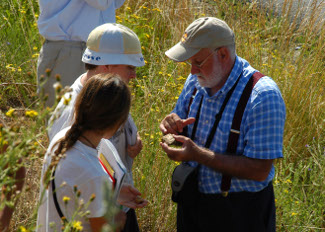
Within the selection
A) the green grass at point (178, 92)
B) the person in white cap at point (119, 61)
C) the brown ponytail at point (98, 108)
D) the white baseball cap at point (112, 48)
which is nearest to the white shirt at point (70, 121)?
the person in white cap at point (119, 61)

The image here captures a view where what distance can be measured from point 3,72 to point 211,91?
3000 mm

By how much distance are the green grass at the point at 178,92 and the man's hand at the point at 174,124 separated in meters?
0.71

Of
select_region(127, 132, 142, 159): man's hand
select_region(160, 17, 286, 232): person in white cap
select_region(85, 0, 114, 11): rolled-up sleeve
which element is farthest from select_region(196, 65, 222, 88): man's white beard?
select_region(85, 0, 114, 11): rolled-up sleeve

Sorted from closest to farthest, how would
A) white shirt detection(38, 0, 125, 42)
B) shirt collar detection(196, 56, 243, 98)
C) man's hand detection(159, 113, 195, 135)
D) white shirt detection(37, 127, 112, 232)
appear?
white shirt detection(37, 127, 112, 232) → shirt collar detection(196, 56, 243, 98) → man's hand detection(159, 113, 195, 135) → white shirt detection(38, 0, 125, 42)

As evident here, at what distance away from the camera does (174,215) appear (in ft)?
11.6

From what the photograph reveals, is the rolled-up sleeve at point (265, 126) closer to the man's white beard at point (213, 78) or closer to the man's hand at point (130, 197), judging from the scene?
the man's white beard at point (213, 78)

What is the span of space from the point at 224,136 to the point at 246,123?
14 centimetres

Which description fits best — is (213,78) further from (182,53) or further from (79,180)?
(79,180)

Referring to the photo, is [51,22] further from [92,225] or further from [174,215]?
[92,225]

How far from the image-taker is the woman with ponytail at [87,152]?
1991 millimetres

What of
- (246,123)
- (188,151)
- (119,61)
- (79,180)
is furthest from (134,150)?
(79,180)

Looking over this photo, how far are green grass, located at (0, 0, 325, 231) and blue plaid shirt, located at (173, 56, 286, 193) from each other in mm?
916

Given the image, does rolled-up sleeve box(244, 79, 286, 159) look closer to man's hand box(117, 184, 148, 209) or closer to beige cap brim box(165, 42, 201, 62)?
beige cap brim box(165, 42, 201, 62)

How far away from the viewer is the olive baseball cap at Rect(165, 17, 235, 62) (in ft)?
8.46
